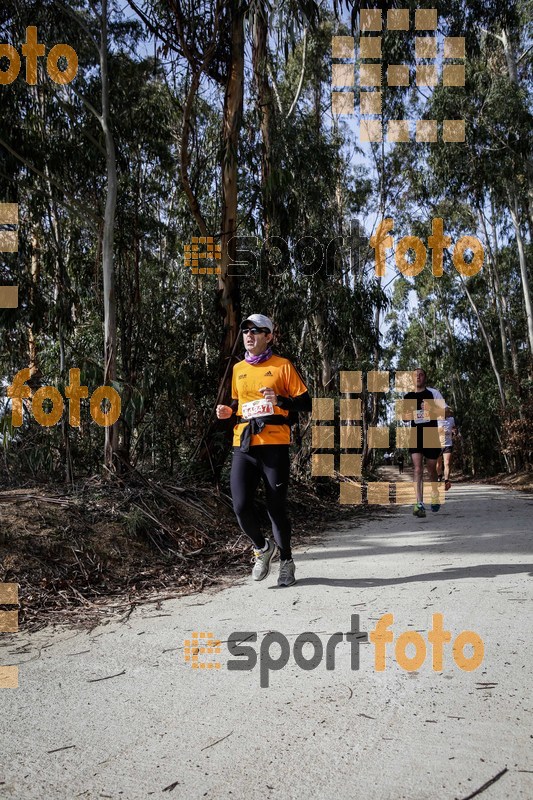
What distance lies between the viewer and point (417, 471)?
27.9 feet

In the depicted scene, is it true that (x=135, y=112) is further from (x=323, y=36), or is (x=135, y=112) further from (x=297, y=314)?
(x=323, y=36)

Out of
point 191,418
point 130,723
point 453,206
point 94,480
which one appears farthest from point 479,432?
point 130,723

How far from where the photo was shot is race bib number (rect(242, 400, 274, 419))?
4.86 meters
